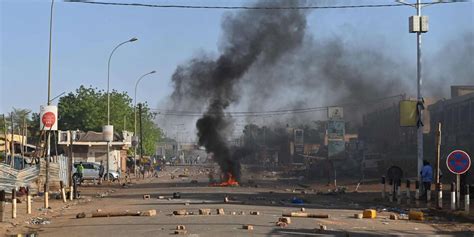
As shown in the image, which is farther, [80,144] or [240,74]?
[80,144]

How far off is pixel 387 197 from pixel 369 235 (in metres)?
16.6

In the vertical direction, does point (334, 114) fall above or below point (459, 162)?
above

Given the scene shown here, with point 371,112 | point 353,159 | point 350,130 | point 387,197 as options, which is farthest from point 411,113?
point 350,130

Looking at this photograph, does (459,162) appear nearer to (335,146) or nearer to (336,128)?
(336,128)

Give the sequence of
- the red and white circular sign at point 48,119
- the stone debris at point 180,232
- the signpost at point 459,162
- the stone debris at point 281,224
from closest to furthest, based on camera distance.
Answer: the stone debris at point 180,232 → the stone debris at point 281,224 → the signpost at point 459,162 → the red and white circular sign at point 48,119

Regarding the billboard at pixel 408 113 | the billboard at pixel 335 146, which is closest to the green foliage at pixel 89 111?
the billboard at pixel 335 146

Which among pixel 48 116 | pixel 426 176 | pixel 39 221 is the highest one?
pixel 48 116

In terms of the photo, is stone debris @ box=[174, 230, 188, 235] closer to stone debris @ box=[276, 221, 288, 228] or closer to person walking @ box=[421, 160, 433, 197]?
stone debris @ box=[276, 221, 288, 228]

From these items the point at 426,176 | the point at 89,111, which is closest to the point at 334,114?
the point at 426,176

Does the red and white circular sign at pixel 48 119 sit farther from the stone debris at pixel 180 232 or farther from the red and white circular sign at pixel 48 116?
the stone debris at pixel 180 232

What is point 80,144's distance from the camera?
63.1 m

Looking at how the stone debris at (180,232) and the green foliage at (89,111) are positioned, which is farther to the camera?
the green foliage at (89,111)

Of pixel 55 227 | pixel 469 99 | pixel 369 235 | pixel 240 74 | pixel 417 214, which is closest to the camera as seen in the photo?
pixel 369 235

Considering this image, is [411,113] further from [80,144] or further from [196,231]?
[80,144]
